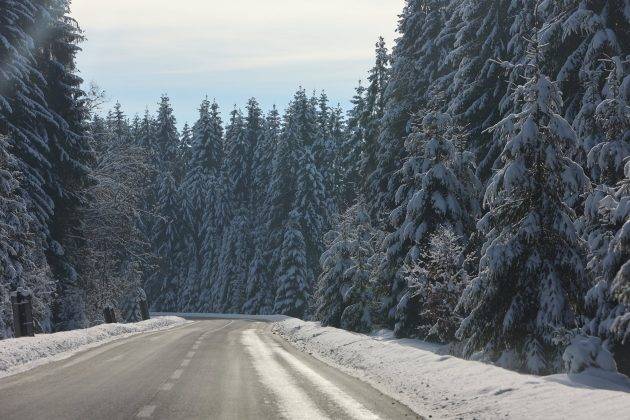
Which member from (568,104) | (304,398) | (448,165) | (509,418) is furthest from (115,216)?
(509,418)

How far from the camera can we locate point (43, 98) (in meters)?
29.4

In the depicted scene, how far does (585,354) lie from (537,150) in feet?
16.1

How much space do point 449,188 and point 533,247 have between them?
23.8ft

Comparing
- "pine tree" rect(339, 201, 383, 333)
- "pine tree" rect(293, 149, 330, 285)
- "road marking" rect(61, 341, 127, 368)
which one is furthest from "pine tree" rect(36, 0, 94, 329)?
"pine tree" rect(293, 149, 330, 285)

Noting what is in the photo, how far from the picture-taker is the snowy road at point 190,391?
9.07 meters

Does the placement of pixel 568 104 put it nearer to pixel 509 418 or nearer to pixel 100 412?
pixel 509 418

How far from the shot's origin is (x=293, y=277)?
201 ft

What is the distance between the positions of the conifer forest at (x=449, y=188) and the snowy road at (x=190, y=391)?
13.6 ft

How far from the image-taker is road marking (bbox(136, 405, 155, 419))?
870cm

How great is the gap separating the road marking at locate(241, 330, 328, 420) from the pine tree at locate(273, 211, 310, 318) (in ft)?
140

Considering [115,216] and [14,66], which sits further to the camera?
[115,216]

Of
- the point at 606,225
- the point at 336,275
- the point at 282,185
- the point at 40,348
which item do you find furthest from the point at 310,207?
the point at 606,225

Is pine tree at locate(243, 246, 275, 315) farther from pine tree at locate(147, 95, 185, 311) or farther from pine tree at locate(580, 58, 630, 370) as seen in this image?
pine tree at locate(580, 58, 630, 370)

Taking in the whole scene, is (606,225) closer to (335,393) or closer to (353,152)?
(335,393)
